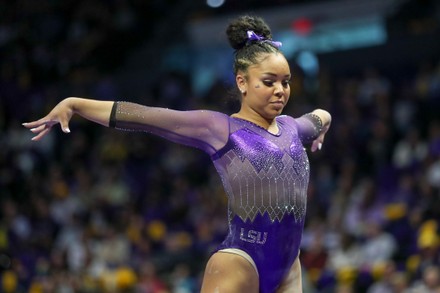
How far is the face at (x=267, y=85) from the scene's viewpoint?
485cm

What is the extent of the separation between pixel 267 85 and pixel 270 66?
0.11 meters

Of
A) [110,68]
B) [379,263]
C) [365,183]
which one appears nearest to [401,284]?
[379,263]

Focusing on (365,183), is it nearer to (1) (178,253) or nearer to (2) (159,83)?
(1) (178,253)

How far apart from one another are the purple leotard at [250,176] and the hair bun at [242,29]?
0.47 metres

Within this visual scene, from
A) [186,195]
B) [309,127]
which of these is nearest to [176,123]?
[309,127]

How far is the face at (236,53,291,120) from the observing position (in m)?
4.85

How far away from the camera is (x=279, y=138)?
4941 mm

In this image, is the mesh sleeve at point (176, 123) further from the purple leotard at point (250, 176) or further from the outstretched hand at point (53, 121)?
the outstretched hand at point (53, 121)

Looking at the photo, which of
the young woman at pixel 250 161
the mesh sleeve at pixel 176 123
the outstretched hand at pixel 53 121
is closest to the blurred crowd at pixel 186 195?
the young woman at pixel 250 161

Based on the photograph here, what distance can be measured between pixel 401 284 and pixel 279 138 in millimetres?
4482

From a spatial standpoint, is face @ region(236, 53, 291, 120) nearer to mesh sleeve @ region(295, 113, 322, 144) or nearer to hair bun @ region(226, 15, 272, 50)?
hair bun @ region(226, 15, 272, 50)

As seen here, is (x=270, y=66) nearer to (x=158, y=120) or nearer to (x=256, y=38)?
(x=256, y=38)

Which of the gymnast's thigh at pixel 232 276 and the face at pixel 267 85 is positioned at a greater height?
the face at pixel 267 85

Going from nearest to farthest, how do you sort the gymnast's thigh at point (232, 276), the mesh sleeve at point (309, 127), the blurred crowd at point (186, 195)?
the gymnast's thigh at point (232, 276)
the mesh sleeve at point (309, 127)
the blurred crowd at point (186, 195)
